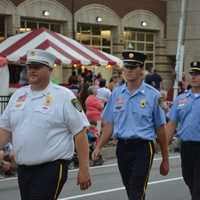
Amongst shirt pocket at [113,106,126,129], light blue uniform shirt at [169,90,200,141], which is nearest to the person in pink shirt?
light blue uniform shirt at [169,90,200,141]

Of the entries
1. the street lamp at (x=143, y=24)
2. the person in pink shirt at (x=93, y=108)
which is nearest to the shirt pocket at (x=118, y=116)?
the person in pink shirt at (x=93, y=108)

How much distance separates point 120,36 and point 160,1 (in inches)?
150

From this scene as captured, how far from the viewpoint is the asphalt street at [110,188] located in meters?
9.57

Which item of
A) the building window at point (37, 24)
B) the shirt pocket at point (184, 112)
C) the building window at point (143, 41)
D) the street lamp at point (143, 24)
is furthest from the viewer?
the building window at point (143, 41)

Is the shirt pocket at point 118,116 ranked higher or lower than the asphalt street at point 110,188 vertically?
higher

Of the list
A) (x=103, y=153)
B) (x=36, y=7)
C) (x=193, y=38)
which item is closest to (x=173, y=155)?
(x=103, y=153)

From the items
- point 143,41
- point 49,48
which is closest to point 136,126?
point 49,48

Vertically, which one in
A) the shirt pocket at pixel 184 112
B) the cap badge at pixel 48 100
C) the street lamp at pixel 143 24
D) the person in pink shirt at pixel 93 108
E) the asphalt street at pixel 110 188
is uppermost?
the cap badge at pixel 48 100

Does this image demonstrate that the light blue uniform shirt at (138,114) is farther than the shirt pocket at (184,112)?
No

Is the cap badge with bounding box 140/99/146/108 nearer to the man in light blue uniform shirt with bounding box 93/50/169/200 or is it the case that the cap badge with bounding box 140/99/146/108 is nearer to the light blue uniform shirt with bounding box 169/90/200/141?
the man in light blue uniform shirt with bounding box 93/50/169/200

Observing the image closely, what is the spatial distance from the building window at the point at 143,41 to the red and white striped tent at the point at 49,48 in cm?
1379

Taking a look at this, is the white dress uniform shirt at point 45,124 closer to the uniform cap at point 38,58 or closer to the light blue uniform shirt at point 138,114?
the uniform cap at point 38,58

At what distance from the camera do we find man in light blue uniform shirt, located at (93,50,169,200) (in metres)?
6.55

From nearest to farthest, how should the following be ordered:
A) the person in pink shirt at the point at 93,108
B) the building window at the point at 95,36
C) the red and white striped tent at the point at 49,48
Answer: the person in pink shirt at the point at 93,108, the red and white striped tent at the point at 49,48, the building window at the point at 95,36
